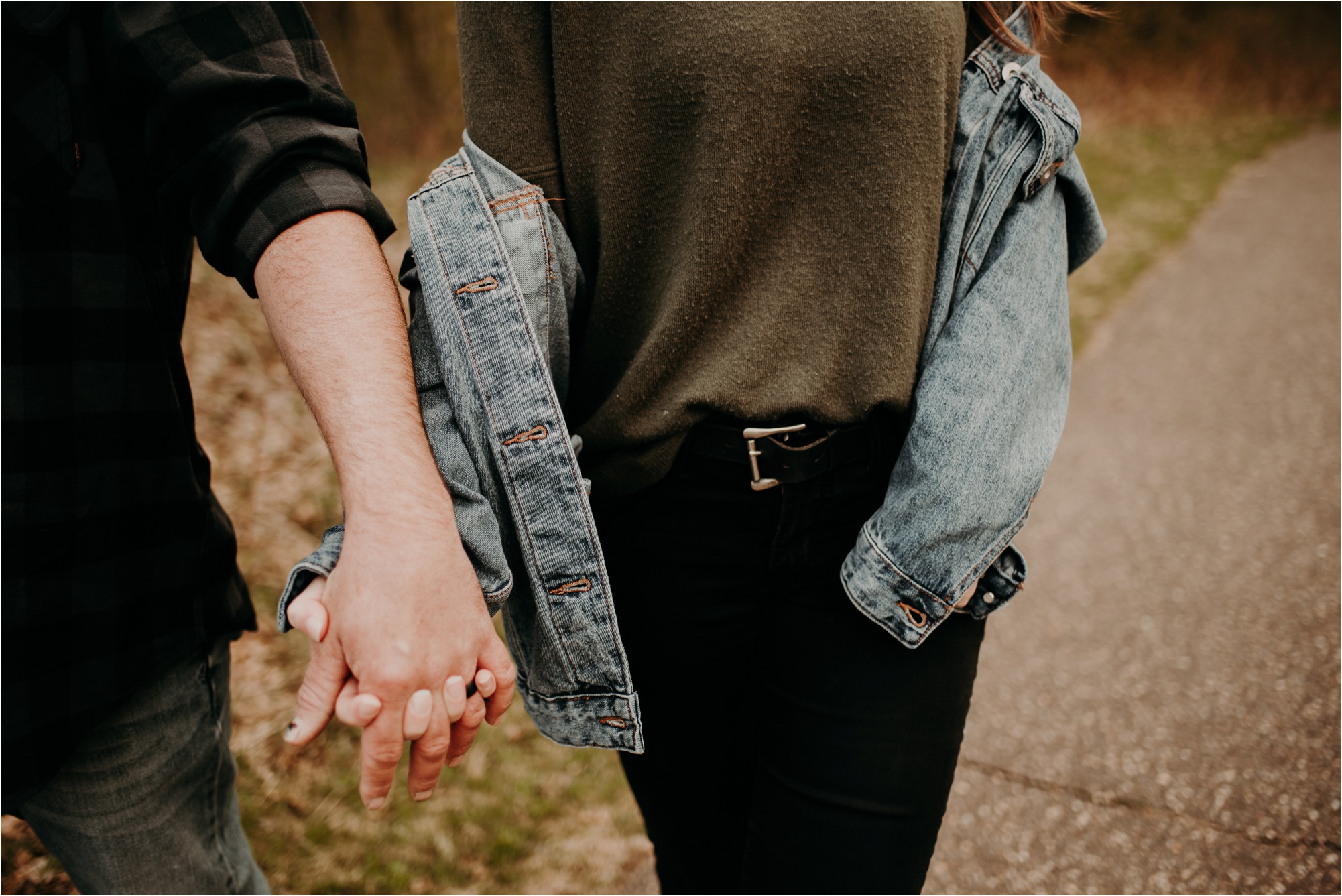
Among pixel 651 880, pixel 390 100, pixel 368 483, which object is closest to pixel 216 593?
pixel 368 483

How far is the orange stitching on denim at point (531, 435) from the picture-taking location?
104 centimetres

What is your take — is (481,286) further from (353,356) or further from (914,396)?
(914,396)

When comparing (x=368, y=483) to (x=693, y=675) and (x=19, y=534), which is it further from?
(x=693, y=675)

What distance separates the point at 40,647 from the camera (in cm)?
107

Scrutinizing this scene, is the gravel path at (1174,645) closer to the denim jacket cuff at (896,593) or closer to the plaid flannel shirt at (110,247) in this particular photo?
the denim jacket cuff at (896,593)

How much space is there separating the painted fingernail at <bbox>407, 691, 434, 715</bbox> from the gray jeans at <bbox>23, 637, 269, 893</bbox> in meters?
0.61

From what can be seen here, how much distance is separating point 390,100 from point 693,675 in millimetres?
7067

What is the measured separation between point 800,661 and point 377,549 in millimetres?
698

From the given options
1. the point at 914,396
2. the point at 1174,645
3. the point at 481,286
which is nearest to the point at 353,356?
the point at 481,286

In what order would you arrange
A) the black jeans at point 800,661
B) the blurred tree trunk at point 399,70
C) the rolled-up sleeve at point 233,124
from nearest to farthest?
1. the rolled-up sleeve at point 233,124
2. the black jeans at point 800,661
3. the blurred tree trunk at point 399,70

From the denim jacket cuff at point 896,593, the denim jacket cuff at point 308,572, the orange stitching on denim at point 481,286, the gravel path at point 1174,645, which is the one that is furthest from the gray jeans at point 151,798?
the gravel path at point 1174,645

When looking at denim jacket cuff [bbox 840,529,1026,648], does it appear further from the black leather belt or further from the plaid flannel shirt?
the plaid flannel shirt

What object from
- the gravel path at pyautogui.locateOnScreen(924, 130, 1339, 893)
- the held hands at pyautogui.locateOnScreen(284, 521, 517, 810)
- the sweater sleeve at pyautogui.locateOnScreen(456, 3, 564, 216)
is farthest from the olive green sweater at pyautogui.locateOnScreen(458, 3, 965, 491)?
the gravel path at pyautogui.locateOnScreen(924, 130, 1339, 893)

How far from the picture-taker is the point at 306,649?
2.94 m
